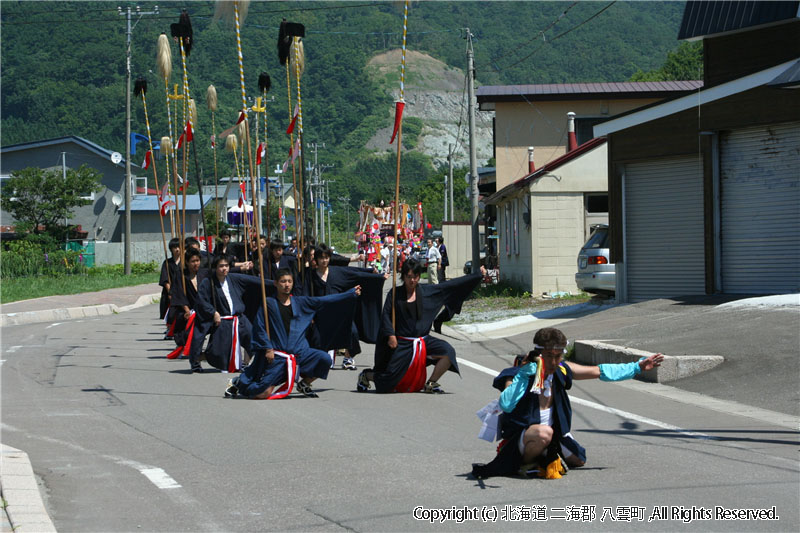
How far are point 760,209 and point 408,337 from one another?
28.4ft

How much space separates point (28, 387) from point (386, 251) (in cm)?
3660

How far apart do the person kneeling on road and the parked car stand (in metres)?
11.5

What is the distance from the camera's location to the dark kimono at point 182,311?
14.1 m

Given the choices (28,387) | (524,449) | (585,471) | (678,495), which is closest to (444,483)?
(524,449)

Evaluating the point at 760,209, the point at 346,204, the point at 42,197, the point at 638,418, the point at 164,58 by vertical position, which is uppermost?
the point at 346,204

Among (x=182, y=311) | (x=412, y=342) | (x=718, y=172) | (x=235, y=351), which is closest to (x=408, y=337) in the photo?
(x=412, y=342)

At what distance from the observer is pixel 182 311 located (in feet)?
50.9

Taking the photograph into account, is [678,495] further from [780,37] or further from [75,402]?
[780,37]

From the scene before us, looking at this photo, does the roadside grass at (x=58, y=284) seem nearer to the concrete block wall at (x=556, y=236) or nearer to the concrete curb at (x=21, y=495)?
the concrete block wall at (x=556, y=236)

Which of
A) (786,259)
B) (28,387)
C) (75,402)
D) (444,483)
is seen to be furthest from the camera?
(786,259)

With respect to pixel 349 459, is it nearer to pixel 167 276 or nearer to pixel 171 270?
pixel 171 270

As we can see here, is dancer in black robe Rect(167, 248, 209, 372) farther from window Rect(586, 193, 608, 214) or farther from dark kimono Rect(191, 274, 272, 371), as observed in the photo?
window Rect(586, 193, 608, 214)

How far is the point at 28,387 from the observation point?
488 inches

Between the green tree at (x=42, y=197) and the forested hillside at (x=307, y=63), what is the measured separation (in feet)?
29.3
